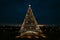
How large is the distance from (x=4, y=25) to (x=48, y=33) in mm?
361

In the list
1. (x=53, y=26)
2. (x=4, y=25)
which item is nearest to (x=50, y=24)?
(x=53, y=26)

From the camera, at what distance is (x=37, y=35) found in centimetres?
91

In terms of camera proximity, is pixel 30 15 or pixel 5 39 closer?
pixel 30 15

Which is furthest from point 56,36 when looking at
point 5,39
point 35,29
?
point 5,39

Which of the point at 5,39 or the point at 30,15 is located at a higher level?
the point at 30,15

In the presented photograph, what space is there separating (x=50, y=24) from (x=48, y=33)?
8cm

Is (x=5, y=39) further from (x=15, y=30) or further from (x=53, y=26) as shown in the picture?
(x=53, y=26)

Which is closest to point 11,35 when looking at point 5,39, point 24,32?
point 5,39

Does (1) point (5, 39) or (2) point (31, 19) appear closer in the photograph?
(2) point (31, 19)

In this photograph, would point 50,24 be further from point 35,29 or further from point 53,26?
point 35,29

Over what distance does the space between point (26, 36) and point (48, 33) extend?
0.94 feet

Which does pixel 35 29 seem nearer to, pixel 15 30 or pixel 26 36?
pixel 26 36

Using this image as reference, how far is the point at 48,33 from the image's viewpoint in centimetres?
115

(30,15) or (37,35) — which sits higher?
(30,15)
